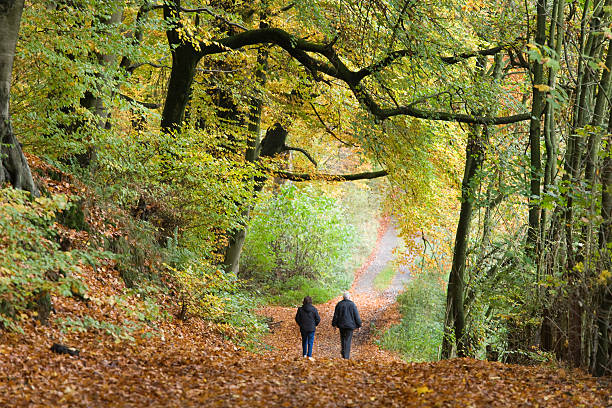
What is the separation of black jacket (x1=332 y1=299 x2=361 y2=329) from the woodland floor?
11.6ft

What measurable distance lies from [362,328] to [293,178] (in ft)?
21.4

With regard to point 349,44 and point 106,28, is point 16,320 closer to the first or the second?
point 106,28

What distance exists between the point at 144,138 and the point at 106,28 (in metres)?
2.00

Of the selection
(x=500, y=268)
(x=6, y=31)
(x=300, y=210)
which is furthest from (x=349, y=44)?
(x=300, y=210)

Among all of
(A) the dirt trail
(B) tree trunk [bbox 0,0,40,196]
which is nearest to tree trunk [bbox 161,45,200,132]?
(B) tree trunk [bbox 0,0,40,196]

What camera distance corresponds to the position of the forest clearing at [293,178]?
19.4 feet

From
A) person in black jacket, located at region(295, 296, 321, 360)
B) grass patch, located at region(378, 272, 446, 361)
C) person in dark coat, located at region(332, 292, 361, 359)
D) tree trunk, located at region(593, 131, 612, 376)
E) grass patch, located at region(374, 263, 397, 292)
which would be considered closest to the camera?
tree trunk, located at region(593, 131, 612, 376)

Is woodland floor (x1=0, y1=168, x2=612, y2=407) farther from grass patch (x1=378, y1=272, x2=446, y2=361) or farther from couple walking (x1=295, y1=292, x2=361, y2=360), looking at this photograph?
grass patch (x1=378, y1=272, x2=446, y2=361)

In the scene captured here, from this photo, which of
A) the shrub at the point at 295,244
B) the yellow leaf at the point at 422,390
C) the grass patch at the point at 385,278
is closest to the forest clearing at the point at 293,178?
the yellow leaf at the point at 422,390

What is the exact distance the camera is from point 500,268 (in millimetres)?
10648

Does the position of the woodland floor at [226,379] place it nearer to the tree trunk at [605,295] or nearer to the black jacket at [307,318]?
the tree trunk at [605,295]

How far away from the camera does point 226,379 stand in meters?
6.29

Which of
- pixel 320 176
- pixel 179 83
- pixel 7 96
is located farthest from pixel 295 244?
pixel 7 96

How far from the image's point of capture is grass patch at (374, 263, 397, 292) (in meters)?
27.3
